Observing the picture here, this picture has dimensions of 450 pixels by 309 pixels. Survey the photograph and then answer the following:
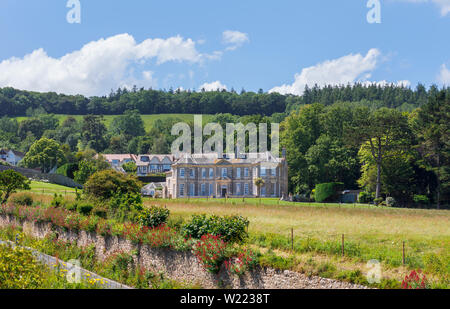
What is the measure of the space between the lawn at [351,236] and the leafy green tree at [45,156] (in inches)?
2169

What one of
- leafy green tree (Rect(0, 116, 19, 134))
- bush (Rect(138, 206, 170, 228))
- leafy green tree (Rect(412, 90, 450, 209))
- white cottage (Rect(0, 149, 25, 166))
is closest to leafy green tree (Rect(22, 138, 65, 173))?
Answer: white cottage (Rect(0, 149, 25, 166))

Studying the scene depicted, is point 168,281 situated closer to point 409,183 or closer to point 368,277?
point 368,277

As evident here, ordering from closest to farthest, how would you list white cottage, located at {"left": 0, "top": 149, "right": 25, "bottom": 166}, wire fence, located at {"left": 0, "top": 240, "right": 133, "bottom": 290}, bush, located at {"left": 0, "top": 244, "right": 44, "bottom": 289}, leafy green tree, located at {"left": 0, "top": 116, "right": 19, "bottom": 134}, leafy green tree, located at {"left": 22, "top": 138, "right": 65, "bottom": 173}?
bush, located at {"left": 0, "top": 244, "right": 44, "bottom": 289} → wire fence, located at {"left": 0, "top": 240, "right": 133, "bottom": 290} → leafy green tree, located at {"left": 22, "top": 138, "right": 65, "bottom": 173} → white cottage, located at {"left": 0, "top": 149, "right": 25, "bottom": 166} → leafy green tree, located at {"left": 0, "top": 116, "right": 19, "bottom": 134}

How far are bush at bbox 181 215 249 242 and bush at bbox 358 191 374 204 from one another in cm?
4240

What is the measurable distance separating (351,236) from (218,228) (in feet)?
25.0

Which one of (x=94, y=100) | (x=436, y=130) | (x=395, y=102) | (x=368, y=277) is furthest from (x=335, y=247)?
(x=94, y=100)

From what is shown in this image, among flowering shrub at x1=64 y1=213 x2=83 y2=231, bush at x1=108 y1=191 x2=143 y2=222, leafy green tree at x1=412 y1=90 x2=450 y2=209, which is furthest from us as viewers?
leafy green tree at x1=412 y1=90 x2=450 y2=209

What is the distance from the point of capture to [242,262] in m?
16.2

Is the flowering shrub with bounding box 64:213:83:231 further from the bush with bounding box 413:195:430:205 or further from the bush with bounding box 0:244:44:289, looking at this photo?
the bush with bounding box 413:195:430:205

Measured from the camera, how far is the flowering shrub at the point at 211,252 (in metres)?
16.9

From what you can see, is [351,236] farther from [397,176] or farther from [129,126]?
[129,126]

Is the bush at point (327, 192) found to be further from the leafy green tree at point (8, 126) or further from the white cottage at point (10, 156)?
the leafy green tree at point (8, 126)

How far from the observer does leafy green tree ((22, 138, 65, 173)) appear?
86188mm

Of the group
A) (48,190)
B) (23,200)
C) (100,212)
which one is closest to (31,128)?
(48,190)
